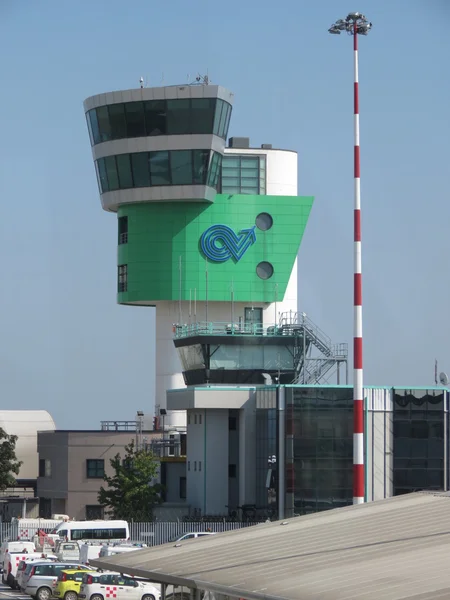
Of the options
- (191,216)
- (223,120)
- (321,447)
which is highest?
(223,120)

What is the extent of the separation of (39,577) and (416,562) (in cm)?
3045

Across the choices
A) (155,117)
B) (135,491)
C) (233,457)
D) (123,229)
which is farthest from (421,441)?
(123,229)

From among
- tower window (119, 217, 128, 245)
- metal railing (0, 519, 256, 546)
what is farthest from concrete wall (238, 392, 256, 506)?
tower window (119, 217, 128, 245)

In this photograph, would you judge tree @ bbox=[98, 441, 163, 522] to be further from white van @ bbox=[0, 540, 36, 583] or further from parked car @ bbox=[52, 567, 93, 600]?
parked car @ bbox=[52, 567, 93, 600]

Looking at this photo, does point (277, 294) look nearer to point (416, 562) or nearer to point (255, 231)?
point (255, 231)

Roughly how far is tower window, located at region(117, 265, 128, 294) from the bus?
29.8 metres

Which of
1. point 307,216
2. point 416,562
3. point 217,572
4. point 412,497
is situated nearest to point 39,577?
point 412,497

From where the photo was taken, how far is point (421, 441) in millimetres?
77562

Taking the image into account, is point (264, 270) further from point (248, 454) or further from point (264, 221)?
point (248, 454)

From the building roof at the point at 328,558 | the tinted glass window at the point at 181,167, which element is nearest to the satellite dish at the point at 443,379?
the tinted glass window at the point at 181,167

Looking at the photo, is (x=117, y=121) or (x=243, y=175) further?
(x=243, y=175)

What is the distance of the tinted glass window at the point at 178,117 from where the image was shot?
9106 cm

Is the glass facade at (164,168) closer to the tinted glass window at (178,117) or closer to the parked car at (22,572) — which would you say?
the tinted glass window at (178,117)

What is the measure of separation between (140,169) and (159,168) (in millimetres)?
1419
